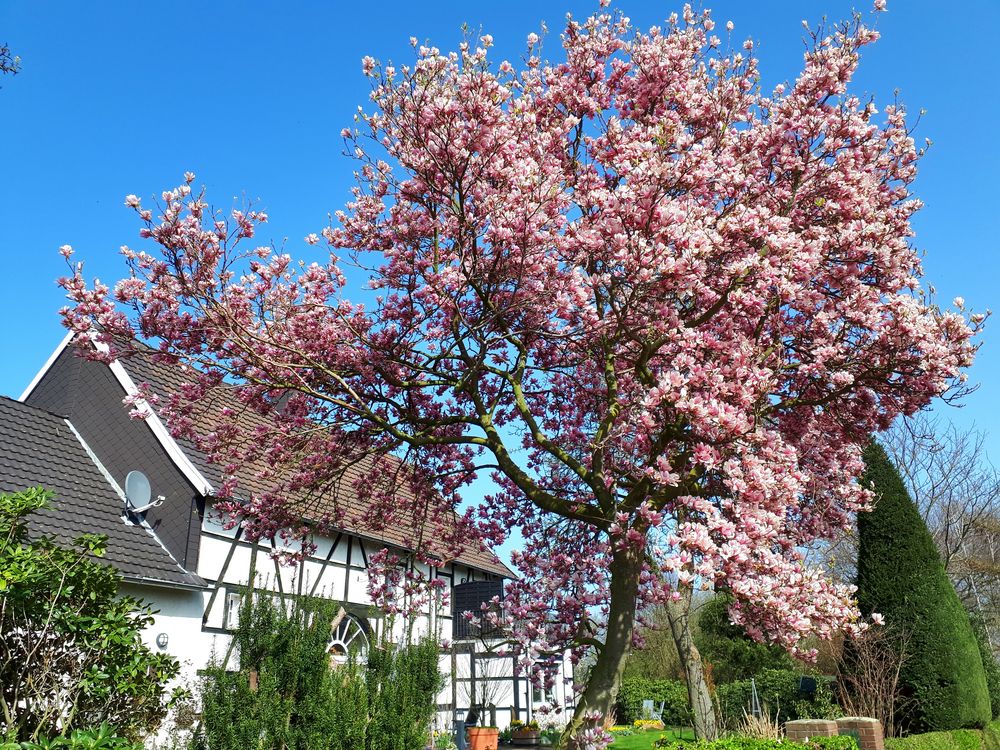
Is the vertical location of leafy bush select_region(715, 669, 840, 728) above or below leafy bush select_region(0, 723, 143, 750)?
above

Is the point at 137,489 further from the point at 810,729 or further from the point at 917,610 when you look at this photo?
the point at 917,610

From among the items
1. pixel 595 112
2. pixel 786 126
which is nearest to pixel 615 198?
pixel 595 112

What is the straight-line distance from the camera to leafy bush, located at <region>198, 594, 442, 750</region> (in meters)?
6.16

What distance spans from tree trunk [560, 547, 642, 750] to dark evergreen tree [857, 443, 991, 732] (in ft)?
19.9

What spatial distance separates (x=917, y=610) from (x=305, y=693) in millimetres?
10423

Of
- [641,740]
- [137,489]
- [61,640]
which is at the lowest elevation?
[641,740]

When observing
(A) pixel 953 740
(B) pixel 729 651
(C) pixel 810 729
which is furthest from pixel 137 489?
(B) pixel 729 651

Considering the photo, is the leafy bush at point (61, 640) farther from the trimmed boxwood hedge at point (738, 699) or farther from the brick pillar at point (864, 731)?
the trimmed boxwood hedge at point (738, 699)

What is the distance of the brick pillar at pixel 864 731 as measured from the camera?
31.8 ft

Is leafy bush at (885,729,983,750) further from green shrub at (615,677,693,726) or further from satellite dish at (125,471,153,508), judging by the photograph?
green shrub at (615,677,693,726)

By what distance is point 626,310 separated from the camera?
650 centimetres

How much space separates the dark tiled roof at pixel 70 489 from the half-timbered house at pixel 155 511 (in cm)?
2

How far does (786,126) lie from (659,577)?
5137 millimetres

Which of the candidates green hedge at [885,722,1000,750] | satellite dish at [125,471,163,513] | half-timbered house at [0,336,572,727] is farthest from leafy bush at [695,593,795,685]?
satellite dish at [125,471,163,513]
